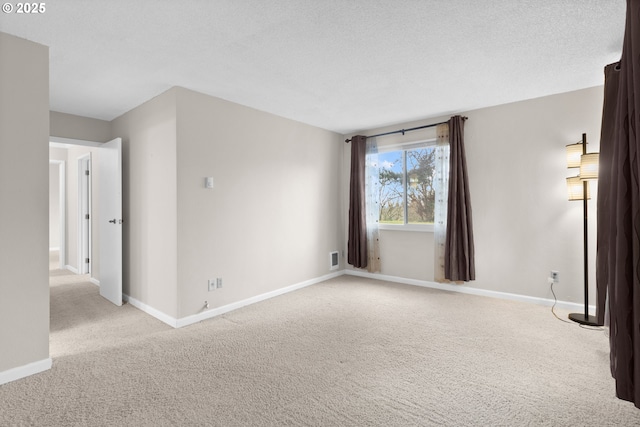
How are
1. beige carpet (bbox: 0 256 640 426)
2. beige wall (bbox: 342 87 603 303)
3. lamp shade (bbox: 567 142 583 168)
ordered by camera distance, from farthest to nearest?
beige wall (bbox: 342 87 603 303) → lamp shade (bbox: 567 142 583 168) → beige carpet (bbox: 0 256 640 426)

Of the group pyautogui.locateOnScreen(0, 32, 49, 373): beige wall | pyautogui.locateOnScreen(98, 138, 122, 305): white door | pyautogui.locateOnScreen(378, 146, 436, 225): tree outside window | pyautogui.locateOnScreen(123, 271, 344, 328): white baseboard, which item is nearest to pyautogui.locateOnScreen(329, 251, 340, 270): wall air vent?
pyautogui.locateOnScreen(123, 271, 344, 328): white baseboard

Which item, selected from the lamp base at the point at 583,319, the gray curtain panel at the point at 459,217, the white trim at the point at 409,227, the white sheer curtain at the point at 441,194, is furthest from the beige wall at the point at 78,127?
the lamp base at the point at 583,319

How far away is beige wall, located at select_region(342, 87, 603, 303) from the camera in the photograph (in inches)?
138

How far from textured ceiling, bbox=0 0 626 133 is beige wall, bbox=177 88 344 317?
0.44 m

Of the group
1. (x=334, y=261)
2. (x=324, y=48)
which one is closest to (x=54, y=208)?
(x=334, y=261)

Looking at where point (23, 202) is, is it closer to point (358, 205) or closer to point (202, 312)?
point (202, 312)

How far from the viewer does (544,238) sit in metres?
3.71

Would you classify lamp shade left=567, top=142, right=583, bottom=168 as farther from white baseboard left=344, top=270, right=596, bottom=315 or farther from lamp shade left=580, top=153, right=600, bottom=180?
white baseboard left=344, top=270, right=596, bottom=315

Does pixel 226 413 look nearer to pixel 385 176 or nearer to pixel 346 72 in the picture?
pixel 346 72

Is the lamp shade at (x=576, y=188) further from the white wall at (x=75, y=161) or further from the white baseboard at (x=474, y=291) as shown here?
the white wall at (x=75, y=161)

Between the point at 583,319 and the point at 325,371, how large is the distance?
2.76 metres

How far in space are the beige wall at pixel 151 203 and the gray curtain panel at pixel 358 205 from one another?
285cm

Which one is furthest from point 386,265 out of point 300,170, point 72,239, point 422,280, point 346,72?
point 72,239

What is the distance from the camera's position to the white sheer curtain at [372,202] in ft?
16.6
